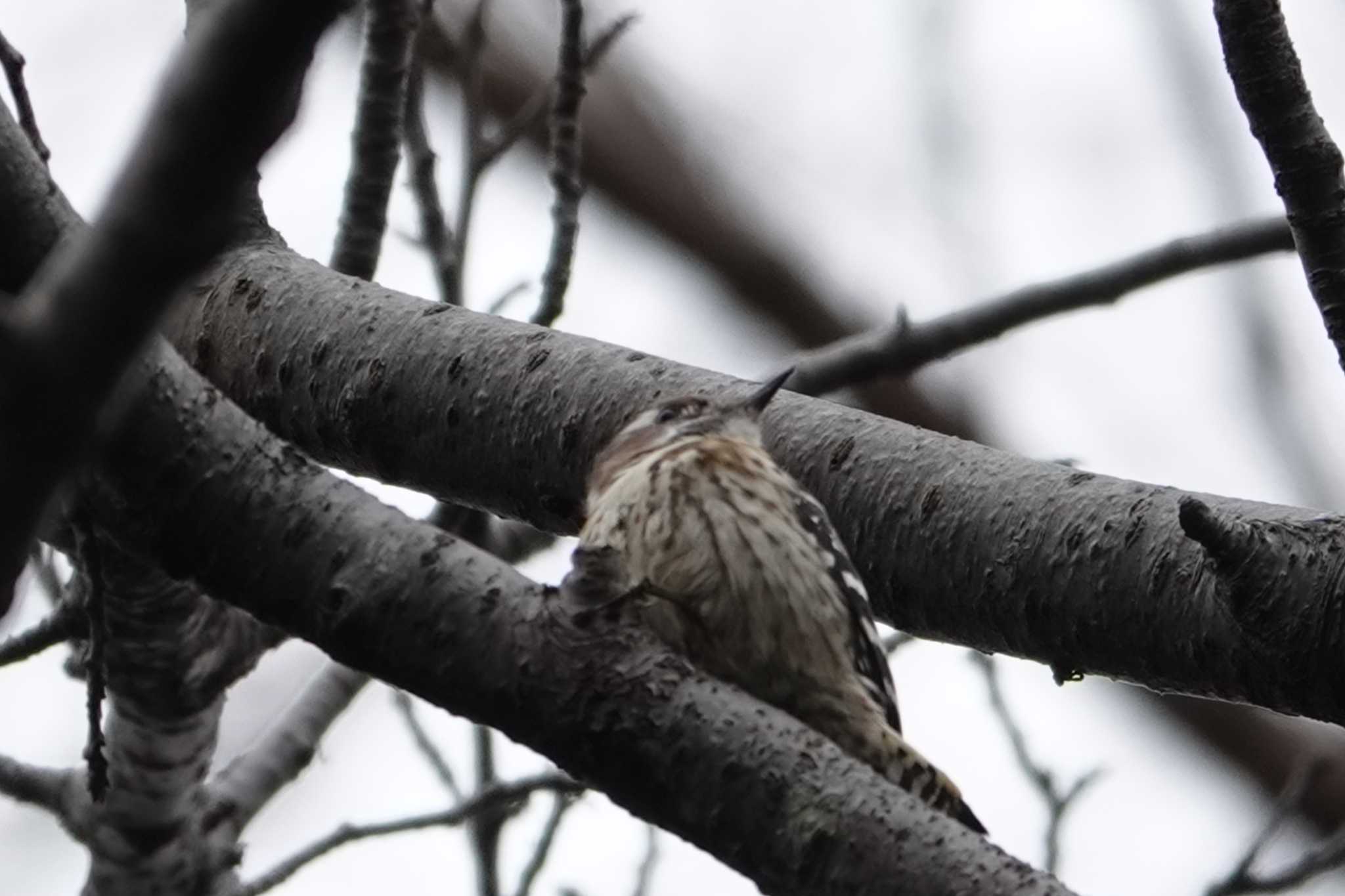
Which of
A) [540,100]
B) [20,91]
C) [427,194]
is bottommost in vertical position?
[20,91]

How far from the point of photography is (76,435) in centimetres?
97

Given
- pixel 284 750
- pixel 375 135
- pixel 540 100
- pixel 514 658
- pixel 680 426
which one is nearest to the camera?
pixel 514 658

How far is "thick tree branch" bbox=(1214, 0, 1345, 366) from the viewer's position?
2.31 meters

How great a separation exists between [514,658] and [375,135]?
1.87 m

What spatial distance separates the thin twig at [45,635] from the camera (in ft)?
10.4

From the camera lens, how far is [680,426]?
352 centimetres

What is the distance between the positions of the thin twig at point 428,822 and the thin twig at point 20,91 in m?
1.64

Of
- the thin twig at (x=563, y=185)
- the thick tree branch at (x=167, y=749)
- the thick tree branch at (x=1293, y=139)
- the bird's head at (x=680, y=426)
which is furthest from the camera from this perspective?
the thin twig at (x=563, y=185)

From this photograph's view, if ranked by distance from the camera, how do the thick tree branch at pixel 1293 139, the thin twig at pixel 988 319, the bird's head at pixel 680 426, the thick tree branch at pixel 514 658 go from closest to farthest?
the thick tree branch at pixel 514 658 < the thick tree branch at pixel 1293 139 < the bird's head at pixel 680 426 < the thin twig at pixel 988 319

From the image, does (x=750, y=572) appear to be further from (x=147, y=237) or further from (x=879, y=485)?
(x=147, y=237)

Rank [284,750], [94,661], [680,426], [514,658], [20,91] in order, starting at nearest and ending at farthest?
[514,658] → [94,661] → [20,91] → [680,426] → [284,750]

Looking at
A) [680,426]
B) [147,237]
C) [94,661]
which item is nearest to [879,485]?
[680,426]

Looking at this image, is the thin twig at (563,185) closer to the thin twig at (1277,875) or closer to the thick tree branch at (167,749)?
the thick tree branch at (167,749)

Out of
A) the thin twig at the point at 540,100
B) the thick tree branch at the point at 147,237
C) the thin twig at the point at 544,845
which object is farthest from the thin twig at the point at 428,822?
the thick tree branch at the point at 147,237
